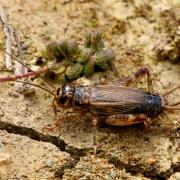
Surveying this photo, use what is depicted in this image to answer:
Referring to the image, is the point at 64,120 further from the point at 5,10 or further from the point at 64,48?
the point at 5,10

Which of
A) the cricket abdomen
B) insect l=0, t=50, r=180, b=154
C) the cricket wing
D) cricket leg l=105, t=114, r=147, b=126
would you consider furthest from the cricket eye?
the cricket abdomen

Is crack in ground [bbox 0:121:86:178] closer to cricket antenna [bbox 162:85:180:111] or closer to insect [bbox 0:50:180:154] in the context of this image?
insect [bbox 0:50:180:154]

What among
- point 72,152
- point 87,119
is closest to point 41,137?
point 72,152

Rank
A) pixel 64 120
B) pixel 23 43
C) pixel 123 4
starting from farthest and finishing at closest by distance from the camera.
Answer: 1. pixel 123 4
2. pixel 23 43
3. pixel 64 120

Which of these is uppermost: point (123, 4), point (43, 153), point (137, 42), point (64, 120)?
point (123, 4)

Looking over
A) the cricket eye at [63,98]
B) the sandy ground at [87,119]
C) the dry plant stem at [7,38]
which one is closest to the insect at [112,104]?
the cricket eye at [63,98]

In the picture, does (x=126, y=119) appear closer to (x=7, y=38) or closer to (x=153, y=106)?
(x=153, y=106)

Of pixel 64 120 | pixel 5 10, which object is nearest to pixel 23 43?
pixel 5 10
